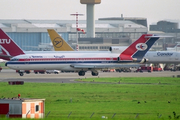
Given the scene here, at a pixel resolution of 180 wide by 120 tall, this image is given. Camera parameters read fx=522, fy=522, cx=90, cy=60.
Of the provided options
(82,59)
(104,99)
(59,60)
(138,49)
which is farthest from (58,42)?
(104,99)

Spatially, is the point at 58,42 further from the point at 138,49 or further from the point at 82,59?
the point at 138,49

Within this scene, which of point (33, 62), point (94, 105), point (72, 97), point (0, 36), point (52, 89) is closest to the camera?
point (94, 105)

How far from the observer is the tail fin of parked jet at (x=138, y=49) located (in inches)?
3819

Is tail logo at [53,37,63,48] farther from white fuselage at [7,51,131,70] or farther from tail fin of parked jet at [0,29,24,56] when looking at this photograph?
white fuselage at [7,51,131,70]

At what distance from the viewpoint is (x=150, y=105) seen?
49312 mm

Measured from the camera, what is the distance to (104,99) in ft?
178

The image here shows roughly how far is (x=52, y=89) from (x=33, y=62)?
2820 cm

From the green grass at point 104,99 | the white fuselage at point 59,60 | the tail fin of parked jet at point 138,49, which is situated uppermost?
the tail fin of parked jet at point 138,49

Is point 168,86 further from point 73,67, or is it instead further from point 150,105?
point 73,67

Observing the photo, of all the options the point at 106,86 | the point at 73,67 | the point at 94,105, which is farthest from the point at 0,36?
the point at 94,105

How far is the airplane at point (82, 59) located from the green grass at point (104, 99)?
22.1 metres

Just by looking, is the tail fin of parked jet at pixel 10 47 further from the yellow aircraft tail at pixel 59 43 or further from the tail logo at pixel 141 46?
the tail logo at pixel 141 46

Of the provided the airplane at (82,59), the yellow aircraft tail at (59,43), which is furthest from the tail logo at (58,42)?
the airplane at (82,59)

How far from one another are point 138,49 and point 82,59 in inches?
428
